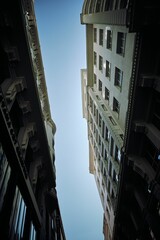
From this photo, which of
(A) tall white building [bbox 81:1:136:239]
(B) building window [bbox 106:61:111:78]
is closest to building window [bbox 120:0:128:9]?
(A) tall white building [bbox 81:1:136:239]

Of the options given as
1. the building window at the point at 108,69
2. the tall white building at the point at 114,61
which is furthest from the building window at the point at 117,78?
the building window at the point at 108,69

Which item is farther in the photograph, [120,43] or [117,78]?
[117,78]

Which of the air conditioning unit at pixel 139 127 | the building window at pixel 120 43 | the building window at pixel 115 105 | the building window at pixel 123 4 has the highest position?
the building window at pixel 123 4

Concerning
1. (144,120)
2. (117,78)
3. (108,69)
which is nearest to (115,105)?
(117,78)

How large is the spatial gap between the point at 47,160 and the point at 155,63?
1774cm

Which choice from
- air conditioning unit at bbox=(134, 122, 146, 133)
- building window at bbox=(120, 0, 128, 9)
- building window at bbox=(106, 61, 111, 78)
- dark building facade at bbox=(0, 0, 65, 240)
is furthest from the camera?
building window at bbox=(106, 61, 111, 78)

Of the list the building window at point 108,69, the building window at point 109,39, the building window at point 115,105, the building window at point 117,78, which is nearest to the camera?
the building window at point 117,78

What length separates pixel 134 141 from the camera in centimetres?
1420

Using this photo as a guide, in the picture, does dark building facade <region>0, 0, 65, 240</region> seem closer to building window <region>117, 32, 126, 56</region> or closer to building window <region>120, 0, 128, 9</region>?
building window <region>120, 0, 128, 9</region>

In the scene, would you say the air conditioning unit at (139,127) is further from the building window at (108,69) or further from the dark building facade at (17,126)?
the building window at (108,69)

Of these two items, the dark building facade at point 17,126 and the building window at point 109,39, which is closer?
the dark building facade at point 17,126

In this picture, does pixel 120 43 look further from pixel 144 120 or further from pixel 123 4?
pixel 144 120

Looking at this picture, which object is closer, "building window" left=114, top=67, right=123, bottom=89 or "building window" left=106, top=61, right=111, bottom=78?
"building window" left=114, top=67, right=123, bottom=89

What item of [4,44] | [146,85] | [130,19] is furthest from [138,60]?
[4,44]
